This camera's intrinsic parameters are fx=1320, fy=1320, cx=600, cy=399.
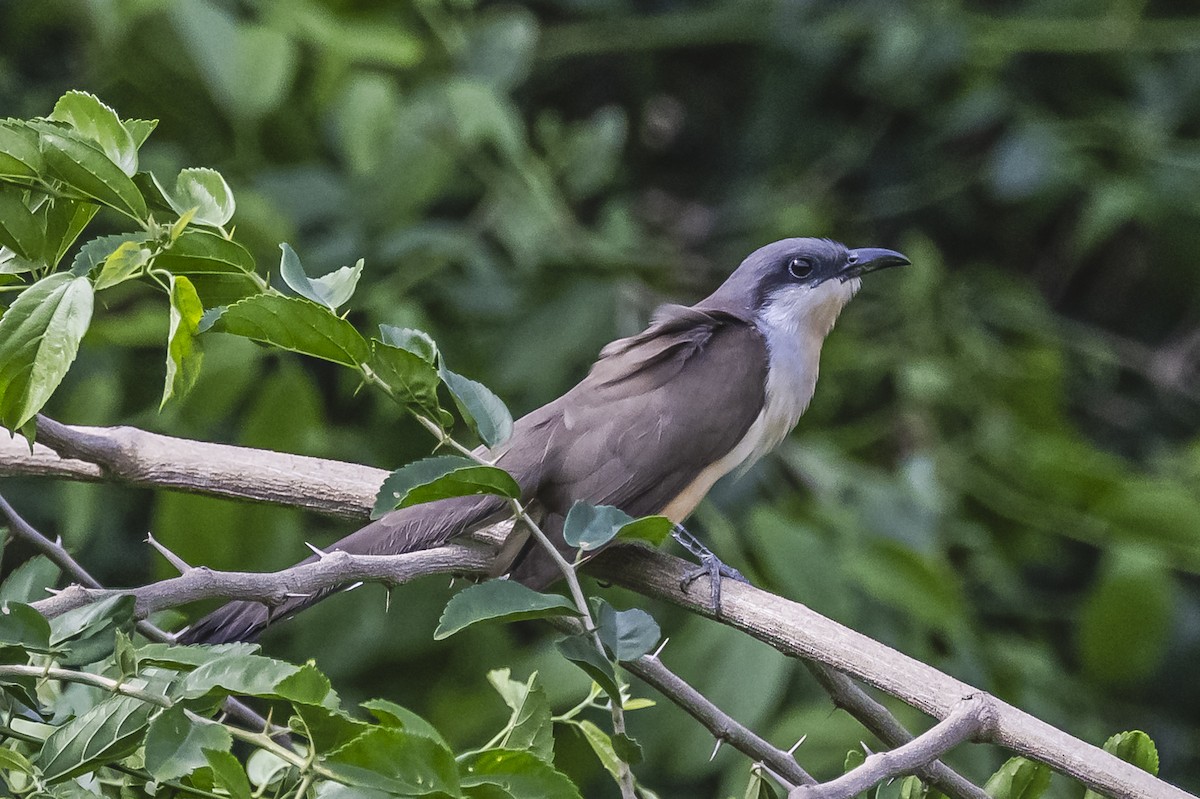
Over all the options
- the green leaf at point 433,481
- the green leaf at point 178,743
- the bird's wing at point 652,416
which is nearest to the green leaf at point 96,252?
the green leaf at point 433,481

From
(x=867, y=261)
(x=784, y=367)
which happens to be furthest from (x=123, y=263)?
(x=867, y=261)

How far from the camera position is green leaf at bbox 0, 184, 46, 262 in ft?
5.68

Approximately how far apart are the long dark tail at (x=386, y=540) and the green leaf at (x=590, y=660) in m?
0.70

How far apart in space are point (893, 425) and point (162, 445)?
340cm

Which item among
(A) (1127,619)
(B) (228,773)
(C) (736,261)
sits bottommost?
(A) (1127,619)

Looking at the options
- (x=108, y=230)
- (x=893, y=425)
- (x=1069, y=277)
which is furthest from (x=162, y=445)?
(x=1069, y=277)

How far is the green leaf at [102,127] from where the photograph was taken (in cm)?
180

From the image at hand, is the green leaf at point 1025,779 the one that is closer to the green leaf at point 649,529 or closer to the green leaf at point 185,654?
the green leaf at point 649,529

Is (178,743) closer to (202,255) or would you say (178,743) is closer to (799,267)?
(202,255)

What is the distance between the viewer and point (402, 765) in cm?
151

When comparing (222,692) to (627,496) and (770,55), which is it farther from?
(770,55)

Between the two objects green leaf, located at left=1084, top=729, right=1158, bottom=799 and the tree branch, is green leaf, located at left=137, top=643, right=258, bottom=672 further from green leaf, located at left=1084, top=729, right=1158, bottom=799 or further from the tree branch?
green leaf, located at left=1084, top=729, right=1158, bottom=799

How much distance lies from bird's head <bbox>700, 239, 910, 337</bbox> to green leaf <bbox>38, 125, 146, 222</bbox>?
2385 mm

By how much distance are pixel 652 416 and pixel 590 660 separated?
56.4 inches
